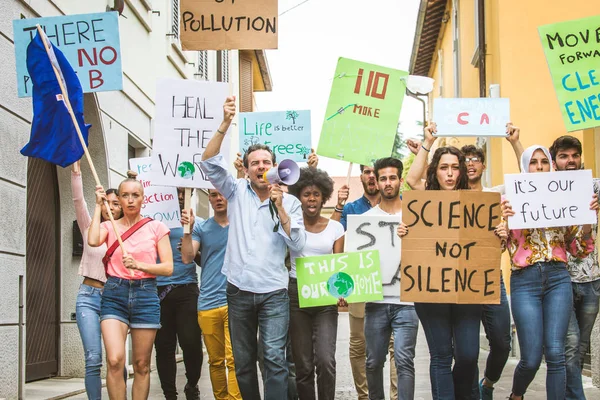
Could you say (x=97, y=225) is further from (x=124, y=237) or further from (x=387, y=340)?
(x=387, y=340)

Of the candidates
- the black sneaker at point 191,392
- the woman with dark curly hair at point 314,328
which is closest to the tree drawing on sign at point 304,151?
the woman with dark curly hair at point 314,328

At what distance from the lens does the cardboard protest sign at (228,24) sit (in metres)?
8.30

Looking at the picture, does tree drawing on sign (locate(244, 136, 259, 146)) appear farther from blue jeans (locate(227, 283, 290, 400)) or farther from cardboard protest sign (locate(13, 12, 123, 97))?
blue jeans (locate(227, 283, 290, 400))

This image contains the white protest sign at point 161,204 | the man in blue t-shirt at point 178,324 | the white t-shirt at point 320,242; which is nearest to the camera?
the white t-shirt at point 320,242

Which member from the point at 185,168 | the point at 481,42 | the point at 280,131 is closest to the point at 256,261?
the point at 185,168

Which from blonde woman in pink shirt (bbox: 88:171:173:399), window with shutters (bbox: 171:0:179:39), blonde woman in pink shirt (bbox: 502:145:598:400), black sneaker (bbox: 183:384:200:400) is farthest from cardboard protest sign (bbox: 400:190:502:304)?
window with shutters (bbox: 171:0:179:39)

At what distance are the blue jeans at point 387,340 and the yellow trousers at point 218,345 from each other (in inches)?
59.7

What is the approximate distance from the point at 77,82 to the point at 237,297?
2.15 meters

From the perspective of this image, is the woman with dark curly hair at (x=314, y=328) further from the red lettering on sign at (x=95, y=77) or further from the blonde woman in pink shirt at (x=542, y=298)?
the red lettering on sign at (x=95, y=77)

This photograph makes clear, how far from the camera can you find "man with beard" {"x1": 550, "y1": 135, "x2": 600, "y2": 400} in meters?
6.49

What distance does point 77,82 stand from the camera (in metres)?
7.00

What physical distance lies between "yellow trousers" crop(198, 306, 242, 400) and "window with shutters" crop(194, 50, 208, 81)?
37.1 feet

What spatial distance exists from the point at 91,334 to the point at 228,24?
10.5 ft

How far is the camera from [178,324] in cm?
814
